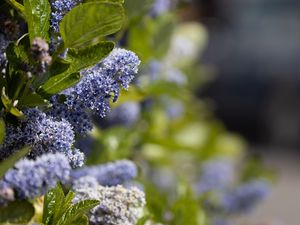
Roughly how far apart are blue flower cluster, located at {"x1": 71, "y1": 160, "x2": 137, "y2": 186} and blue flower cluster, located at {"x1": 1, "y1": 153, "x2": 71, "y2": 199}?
294mm

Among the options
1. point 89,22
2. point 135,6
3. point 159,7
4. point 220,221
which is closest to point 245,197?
point 220,221

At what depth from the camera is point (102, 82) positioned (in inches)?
35.6

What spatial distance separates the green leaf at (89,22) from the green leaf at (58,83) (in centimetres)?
4

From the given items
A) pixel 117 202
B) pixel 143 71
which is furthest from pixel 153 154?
pixel 117 202

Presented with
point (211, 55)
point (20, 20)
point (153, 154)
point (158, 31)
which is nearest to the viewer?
point (20, 20)

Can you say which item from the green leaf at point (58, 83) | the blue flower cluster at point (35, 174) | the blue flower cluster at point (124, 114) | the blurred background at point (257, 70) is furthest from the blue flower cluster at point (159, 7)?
the blurred background at point (257, 70)

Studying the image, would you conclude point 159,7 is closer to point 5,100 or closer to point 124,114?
point 124,114

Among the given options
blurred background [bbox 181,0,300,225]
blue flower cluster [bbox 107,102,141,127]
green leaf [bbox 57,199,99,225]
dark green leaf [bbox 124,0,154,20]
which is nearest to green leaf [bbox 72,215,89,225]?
green leaf [bbox 57,199,99,225]

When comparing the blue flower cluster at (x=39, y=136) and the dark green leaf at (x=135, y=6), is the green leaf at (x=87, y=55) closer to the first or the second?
the blue flower cluster at (x=39, y=136)

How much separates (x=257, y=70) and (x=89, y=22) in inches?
341

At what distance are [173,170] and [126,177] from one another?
1157 mm

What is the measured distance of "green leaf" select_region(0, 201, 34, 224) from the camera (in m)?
0.87

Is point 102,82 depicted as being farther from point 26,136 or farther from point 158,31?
point 158,31

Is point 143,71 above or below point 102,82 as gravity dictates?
above
